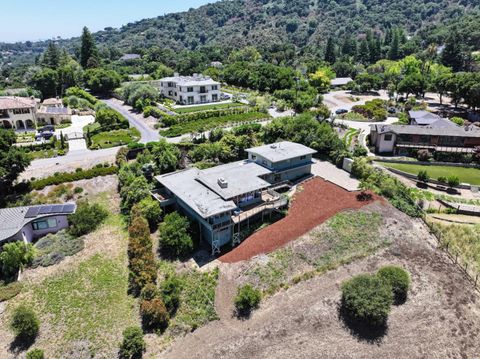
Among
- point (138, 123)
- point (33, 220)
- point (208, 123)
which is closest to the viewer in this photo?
point (33, 220)

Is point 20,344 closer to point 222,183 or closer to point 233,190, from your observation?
point 222,183

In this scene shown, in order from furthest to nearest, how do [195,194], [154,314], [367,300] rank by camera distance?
[195,194] < [367,300] < [154,314]

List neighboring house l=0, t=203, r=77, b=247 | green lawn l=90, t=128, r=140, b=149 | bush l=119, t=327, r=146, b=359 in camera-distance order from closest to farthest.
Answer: bush l=119, t=327, r=146, b=359 → neighboring house l=0, t=203, r=77, b=247 → green lawn l=90, t=128, r=140, b=149

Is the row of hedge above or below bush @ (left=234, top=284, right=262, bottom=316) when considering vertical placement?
above

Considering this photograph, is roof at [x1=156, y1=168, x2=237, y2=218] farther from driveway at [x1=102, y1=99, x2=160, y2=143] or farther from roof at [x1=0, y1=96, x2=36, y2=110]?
roof at [x1=0, y1=96, x2=36, y2=110]

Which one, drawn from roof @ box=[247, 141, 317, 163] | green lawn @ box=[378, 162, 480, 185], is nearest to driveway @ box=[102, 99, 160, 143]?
roof @ box=[247, 141, 317, 163]

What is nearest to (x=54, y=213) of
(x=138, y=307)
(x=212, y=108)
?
(x=138, y=307)

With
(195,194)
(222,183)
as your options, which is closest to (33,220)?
(195,194)
